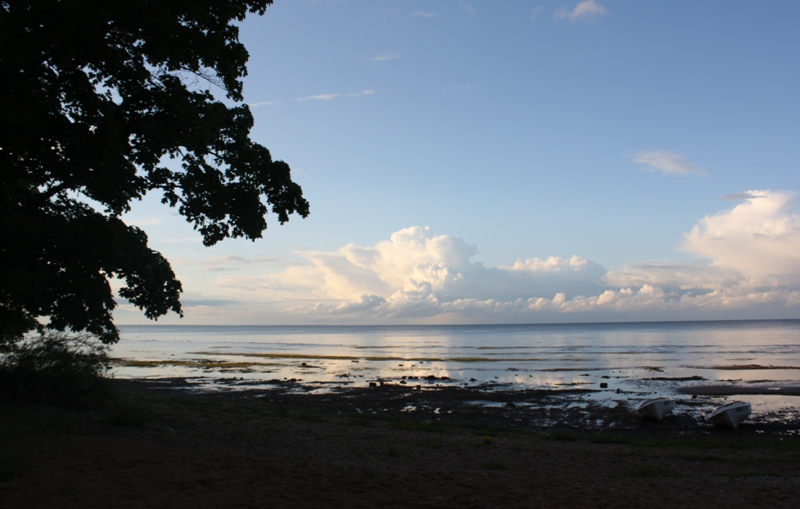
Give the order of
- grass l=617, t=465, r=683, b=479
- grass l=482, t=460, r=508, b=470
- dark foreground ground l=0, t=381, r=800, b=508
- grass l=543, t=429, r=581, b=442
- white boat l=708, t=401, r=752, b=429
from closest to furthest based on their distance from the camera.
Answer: dark foreground ground l=0, t=381, r=800, b=508 → grass l=617, t=465, r=683, b=479 → grass l=482, t=460, r=508, b=470 → grass l=543, t=429, r=581, b=442 → white boat l=708, t=401, r=752, b=429

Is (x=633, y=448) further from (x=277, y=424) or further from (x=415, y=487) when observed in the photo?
(x=277, y=424)

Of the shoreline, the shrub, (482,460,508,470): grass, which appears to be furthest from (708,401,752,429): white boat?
the shrub

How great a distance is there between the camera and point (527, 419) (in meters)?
19.7

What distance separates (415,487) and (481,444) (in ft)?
18.9

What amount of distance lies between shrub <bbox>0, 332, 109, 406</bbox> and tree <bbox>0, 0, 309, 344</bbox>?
6.39ft

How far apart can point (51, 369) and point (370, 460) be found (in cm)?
826

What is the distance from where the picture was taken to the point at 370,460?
11484mm

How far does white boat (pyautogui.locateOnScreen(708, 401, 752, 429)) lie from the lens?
17.6m

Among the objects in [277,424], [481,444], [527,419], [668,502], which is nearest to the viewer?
[668,502]

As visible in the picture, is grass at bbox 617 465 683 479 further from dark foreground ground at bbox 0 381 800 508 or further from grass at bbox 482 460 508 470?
grass at bbox 482 460 508 470

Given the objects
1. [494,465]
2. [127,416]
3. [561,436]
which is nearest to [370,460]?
[494,465]

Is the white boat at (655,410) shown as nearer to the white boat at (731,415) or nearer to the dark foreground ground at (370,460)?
the dark foreground ground at (370,460)

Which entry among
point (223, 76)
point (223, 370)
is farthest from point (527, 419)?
point (223, 370)

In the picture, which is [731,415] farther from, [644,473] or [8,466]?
[8,466]
